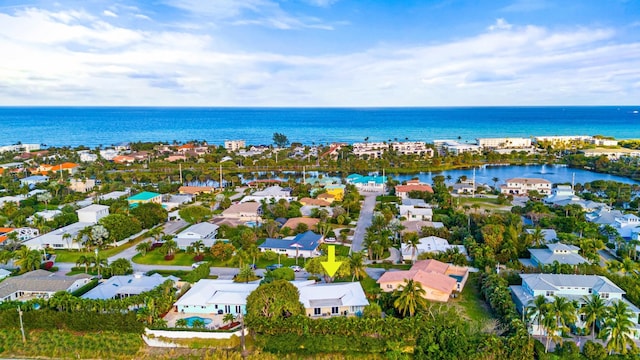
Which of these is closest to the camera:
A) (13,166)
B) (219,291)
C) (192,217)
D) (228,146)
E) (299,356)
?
(299,356)

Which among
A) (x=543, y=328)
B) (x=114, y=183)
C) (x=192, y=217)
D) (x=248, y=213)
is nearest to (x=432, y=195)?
(x=248, y=213)

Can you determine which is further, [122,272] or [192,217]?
[192,217]

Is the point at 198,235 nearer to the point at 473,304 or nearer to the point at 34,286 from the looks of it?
the point at 34,286

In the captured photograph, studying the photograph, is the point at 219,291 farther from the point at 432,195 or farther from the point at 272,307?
the point at 432,195

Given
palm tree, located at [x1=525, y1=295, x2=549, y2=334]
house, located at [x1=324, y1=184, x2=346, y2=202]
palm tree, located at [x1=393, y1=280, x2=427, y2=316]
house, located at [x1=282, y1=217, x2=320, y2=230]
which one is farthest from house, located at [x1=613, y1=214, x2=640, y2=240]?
house, located at [x1=324, y1=184, x2=346, y2=202]

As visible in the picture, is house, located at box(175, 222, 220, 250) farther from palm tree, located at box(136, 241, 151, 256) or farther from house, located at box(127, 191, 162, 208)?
house, located at box(127, 191, 162, 208)

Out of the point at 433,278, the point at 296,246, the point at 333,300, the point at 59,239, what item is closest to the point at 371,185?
the point at 296,246
